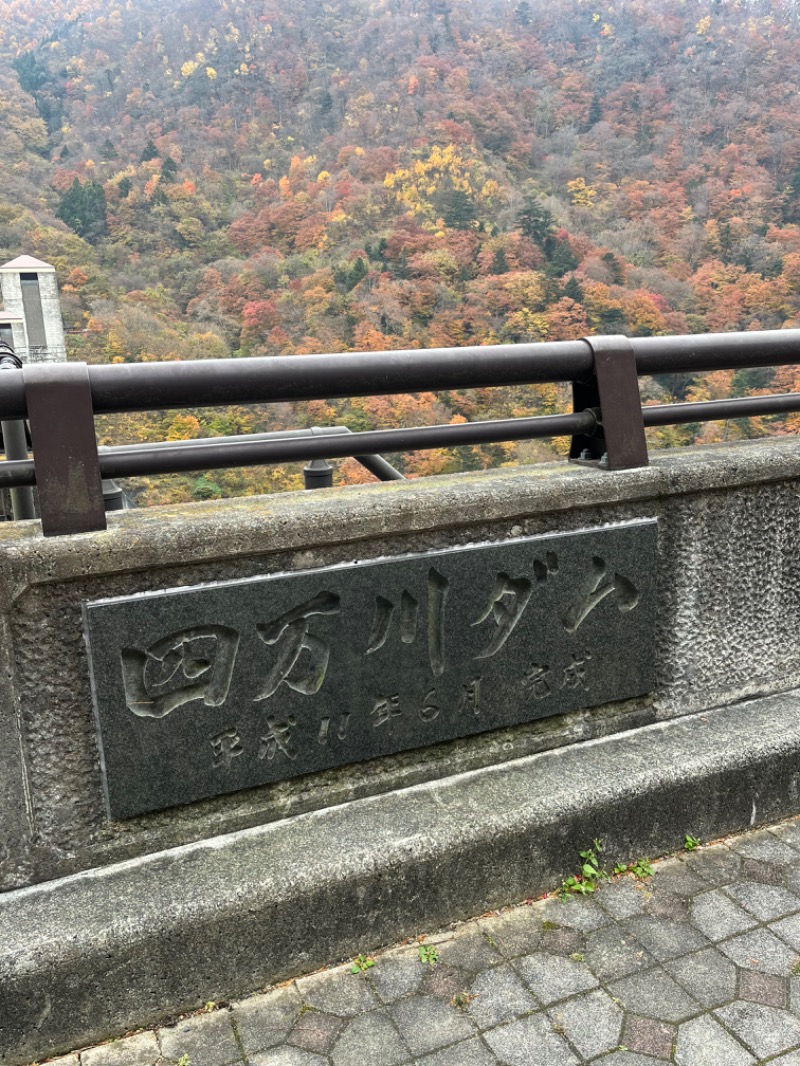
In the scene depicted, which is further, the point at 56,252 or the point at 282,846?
the point at 56,252

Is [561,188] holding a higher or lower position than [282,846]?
higher

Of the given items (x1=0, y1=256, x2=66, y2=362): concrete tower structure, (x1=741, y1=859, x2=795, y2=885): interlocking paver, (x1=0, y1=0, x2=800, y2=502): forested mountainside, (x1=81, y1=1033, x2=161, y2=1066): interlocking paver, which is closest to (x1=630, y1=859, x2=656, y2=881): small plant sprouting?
(x1=741, y1=859, x2=795, y2=885): interlocking paver

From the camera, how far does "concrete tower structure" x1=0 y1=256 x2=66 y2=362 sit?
1056 inches

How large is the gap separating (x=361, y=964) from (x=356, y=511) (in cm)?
96

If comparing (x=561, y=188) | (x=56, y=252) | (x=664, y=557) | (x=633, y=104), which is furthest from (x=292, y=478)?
(x=633, y=104)

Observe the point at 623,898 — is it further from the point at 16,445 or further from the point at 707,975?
the point at 16,445

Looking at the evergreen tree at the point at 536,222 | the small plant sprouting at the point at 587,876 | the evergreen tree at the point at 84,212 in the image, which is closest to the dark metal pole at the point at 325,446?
the small plant sprouting at the point at 587,876

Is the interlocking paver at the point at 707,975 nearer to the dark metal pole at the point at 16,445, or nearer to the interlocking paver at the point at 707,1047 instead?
the interlocking paver at the point at 707,1047

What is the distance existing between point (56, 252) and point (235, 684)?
51.8 m

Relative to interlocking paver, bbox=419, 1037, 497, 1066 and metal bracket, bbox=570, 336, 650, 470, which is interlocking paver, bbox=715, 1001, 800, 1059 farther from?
metal bracket, bbox=570, 336, 650, 470

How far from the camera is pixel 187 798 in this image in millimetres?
1653

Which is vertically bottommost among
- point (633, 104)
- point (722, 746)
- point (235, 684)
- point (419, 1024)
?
point (419, 1024)

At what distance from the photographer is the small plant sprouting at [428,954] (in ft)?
5.45

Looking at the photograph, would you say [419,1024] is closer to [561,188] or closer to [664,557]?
[664,557]
